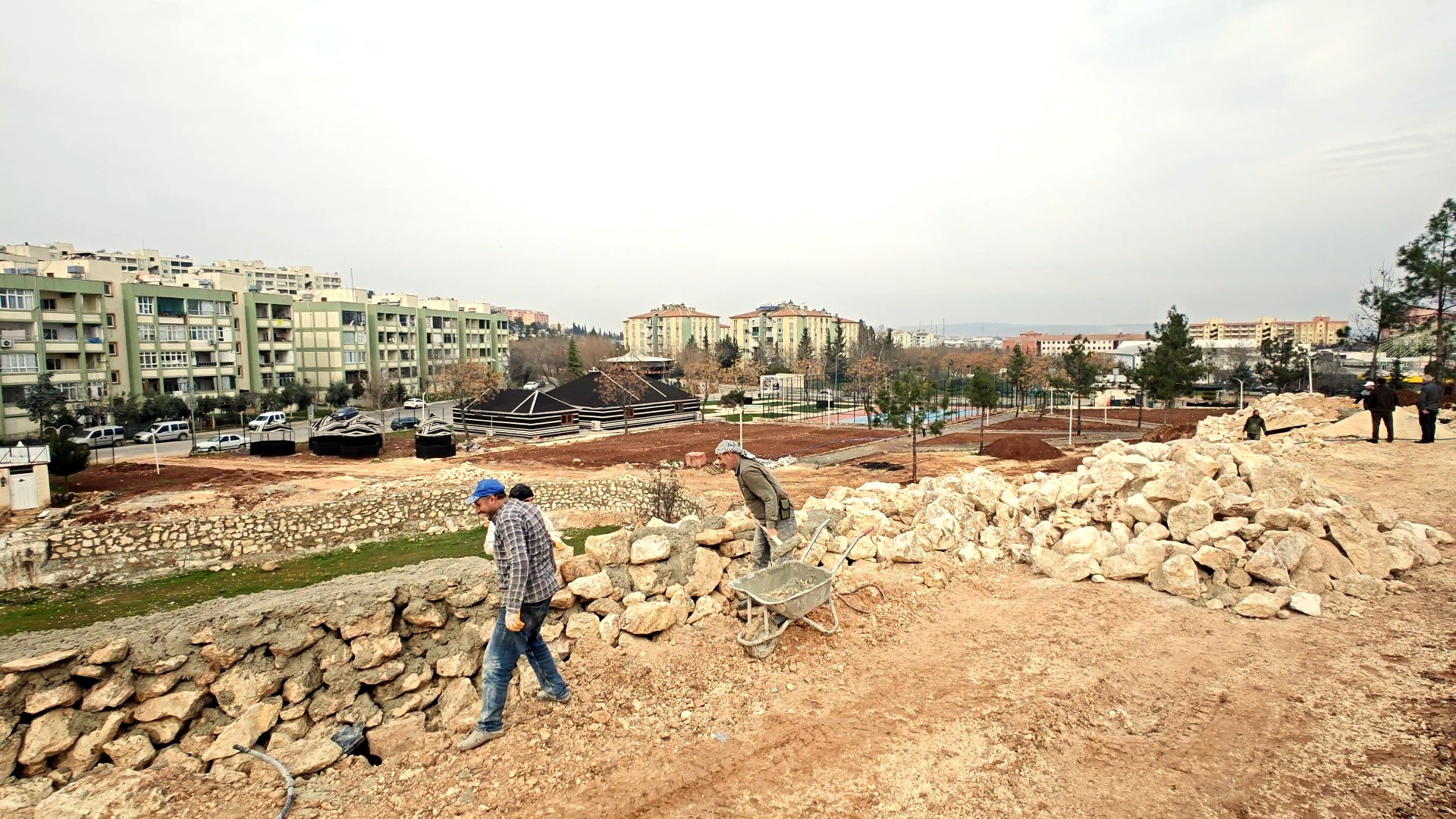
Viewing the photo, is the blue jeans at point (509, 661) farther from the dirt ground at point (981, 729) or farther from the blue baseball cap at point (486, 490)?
the blue baseball cap at point (486, 490)

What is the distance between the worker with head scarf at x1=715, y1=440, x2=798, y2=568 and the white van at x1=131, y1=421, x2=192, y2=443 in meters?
40.1

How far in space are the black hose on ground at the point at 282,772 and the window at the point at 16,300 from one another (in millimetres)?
43476

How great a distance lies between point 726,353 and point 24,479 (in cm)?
6204

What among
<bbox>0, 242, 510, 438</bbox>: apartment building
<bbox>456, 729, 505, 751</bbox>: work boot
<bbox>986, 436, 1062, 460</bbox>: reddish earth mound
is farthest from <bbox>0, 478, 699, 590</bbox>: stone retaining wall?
<bbox>0, 242, 510, 438</bbox>: apartment building

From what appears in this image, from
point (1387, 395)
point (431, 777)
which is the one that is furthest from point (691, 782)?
point (1387, 395)

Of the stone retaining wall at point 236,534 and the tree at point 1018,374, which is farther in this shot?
the tree at point 1018,374

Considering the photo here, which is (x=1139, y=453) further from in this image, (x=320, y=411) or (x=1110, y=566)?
(x=320, y=411)

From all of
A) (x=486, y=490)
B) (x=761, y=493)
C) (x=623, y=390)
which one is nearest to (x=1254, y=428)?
(x=761, y=493)

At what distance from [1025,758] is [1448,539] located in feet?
22.7

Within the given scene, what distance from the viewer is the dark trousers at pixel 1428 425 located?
503 inches

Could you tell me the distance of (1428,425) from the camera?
12.8 m

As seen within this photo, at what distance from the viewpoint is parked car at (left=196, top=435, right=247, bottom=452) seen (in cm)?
2989

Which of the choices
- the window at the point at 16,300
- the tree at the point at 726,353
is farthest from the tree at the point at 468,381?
the tree at the point at 726,353

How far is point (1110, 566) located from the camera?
6797 millimetres
